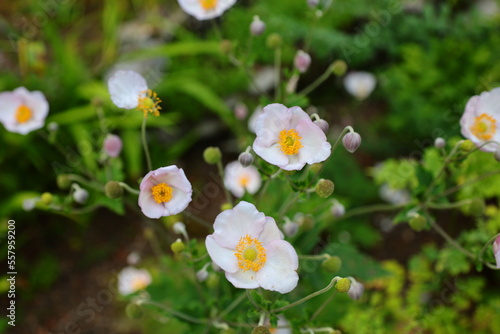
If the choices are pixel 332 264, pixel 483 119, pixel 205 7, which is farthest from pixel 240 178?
pixel 483 119

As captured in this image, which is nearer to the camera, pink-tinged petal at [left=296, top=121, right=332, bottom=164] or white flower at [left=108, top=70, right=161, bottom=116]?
pink-tinged petal at [left=296, top=121, right=332, bottom=164]

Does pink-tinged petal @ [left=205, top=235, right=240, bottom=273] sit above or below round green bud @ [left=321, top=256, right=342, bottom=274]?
above

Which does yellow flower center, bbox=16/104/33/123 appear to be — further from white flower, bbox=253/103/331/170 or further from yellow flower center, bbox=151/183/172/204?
white flower, bbox=253/103/331/170

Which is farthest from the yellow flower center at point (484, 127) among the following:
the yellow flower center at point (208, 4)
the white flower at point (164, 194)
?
the yellow flower center at point (208, 4)

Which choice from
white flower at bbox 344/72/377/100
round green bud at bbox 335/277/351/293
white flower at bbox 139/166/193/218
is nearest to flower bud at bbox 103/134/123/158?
white flower at bbox 139/166/193/218

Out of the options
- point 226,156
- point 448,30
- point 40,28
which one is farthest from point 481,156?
point 40,28

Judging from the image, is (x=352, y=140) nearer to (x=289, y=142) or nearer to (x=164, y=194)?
(x=289, y=142)
